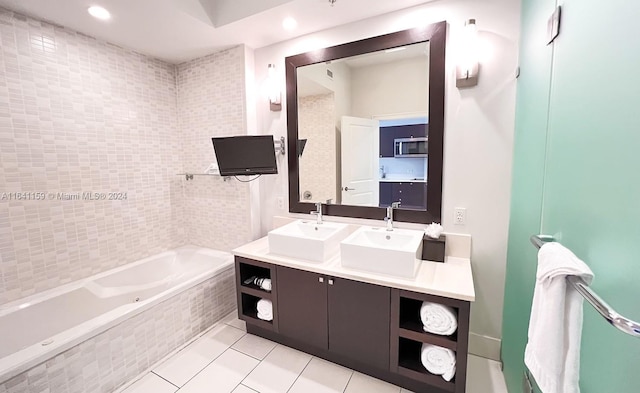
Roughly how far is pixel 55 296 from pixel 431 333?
2.68 m

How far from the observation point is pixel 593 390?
0.74m

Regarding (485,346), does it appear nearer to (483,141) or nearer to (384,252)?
(384,252)

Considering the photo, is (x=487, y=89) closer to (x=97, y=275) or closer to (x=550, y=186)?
(x=550, y=186)

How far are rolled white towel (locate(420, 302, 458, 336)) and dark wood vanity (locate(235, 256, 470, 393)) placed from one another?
0.03 meters

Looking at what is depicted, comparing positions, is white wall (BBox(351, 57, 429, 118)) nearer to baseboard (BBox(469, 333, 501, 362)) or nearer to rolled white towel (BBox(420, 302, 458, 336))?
rolled white towel (BBox(420, 302, 458, 336))

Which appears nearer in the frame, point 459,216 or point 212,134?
point 459,216

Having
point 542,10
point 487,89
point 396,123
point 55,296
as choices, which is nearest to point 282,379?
point 55,296

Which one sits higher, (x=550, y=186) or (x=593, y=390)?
(x=550, y=186)

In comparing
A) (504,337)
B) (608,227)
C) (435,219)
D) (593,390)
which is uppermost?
(608,227)

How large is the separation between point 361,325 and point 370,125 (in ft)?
4.80

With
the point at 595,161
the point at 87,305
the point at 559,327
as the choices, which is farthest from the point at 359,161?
the point at 87,305

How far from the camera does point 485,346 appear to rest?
73.5 inches

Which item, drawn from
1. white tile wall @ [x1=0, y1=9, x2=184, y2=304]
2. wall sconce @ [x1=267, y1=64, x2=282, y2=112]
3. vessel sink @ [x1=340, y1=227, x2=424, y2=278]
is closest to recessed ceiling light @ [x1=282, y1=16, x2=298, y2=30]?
wall sconce @ [x1=267, y1=64, x2=282, y2=112]

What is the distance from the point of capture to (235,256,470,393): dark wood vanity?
57.8 inches
